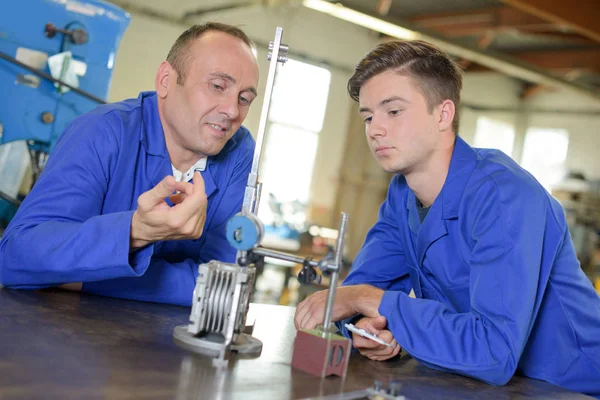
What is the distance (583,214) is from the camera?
977 cm

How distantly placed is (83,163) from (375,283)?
89cm

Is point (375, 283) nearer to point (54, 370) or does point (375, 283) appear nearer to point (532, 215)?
point (532, 215)

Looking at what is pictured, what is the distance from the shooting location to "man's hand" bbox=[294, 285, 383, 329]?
1.51m

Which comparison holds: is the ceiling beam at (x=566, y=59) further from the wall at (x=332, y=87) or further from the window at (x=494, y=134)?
the window at (x=494, y=134)

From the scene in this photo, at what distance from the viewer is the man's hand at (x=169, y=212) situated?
1259 millimetres

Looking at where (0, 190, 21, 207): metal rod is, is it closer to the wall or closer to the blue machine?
the blue machine

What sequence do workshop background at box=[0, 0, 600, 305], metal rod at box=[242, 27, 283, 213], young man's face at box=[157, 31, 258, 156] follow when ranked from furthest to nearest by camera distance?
1. workshop background at box=[0, 0, 600, 305]
2. young man's face at box=[157, 31, 258, 156]
3. metal rod at box=[242, 27, 283, 213]

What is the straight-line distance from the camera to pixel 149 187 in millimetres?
1788

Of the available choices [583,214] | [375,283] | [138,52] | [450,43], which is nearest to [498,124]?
[583,214]

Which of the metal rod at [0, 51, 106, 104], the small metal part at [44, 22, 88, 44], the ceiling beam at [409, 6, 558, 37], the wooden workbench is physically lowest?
the wooden workbench

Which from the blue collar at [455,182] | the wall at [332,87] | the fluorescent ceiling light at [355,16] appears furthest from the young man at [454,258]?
the wall at [332,87]

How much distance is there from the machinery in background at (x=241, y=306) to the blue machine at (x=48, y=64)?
1.73m

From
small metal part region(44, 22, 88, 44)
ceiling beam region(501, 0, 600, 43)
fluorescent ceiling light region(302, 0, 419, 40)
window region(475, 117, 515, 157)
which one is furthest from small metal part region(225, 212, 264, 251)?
window region(475, 117, 515, 157)

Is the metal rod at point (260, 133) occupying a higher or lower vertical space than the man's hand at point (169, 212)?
higher
